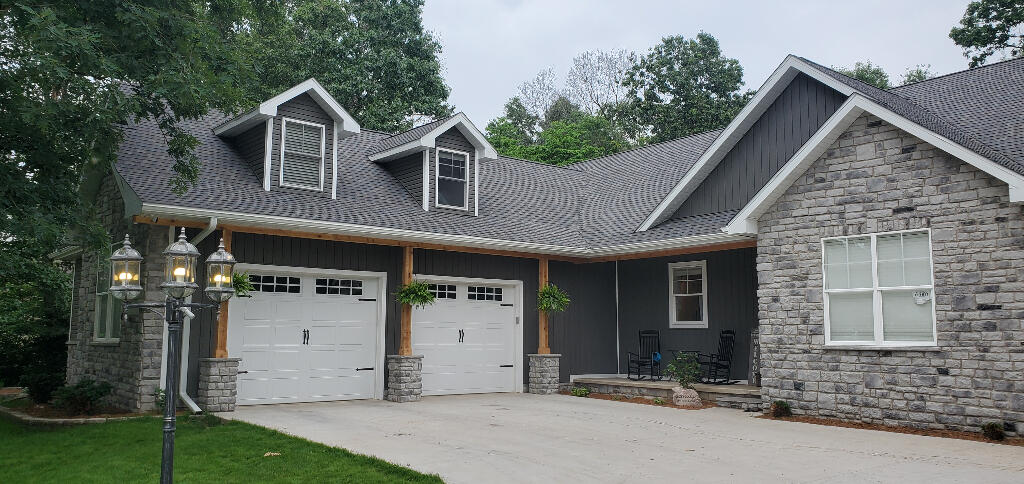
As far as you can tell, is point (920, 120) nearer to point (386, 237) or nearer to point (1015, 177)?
point (1015, 177)

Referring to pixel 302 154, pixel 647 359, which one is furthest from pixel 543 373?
pixel 302 154

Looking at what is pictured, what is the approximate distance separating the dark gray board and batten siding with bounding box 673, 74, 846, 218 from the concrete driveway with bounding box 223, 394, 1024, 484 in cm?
403

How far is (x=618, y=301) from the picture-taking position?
1600 centimetres

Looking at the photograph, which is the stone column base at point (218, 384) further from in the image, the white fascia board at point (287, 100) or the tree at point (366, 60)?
the tree at point (366, 60)

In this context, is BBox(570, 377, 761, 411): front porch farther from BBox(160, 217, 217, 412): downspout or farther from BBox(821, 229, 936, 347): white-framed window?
BBox(160, 217, 217, 412): downspout

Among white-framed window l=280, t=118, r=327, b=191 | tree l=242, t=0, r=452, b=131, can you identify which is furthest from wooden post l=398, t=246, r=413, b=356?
tree l=242, t=0, r=452, b=131

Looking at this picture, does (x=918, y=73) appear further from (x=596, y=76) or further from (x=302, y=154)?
(x=302, y=154)

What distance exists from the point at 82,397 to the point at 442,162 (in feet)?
23.0

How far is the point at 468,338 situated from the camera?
46.9ft

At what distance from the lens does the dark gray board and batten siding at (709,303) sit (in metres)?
13.5

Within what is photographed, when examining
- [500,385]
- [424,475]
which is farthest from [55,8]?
[500,385]

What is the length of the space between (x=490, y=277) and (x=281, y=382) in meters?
4.28

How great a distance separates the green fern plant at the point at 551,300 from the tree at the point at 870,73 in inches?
867

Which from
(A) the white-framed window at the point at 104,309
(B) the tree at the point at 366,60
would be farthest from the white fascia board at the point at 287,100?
(B) the tree at the point at 366,60
